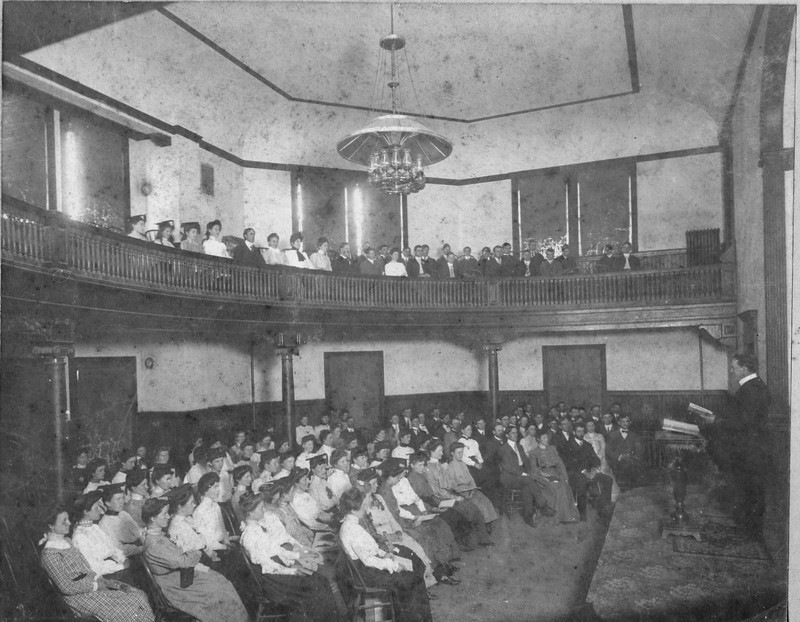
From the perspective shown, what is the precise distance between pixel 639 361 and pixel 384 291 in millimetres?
6334

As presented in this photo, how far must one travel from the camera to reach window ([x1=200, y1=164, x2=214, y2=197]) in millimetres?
13000

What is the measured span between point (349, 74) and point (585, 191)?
6.30 m

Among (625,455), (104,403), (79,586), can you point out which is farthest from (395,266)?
(79,586)

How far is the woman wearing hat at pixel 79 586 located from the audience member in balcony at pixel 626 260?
11.2m

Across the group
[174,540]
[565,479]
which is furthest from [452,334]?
[174,540]

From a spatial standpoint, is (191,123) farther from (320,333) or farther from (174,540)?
(174,540)

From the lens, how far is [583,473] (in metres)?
9.76

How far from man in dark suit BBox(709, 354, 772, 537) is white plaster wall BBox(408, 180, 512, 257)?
10312mm

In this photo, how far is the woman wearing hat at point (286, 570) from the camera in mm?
5352

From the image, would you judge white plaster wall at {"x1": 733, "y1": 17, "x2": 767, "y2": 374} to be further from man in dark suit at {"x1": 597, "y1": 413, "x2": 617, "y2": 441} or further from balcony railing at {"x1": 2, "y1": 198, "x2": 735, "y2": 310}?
man in dark suit at {"x1": 597, "y1": 413, "x2": 617, "y2": 441}

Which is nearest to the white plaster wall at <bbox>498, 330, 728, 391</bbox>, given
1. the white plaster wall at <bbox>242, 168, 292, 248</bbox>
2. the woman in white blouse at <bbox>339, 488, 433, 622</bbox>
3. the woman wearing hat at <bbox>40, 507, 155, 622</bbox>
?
the white plaster wall at <bbox>242, 168, 292, 248</bbox>

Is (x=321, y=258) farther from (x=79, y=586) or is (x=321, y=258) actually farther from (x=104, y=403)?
(x=79, y=586)

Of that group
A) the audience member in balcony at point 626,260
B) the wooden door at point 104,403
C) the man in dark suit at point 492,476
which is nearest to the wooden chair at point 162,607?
the man in dark suit at point 492,476

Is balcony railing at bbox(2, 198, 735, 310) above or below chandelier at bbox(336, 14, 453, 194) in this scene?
below
